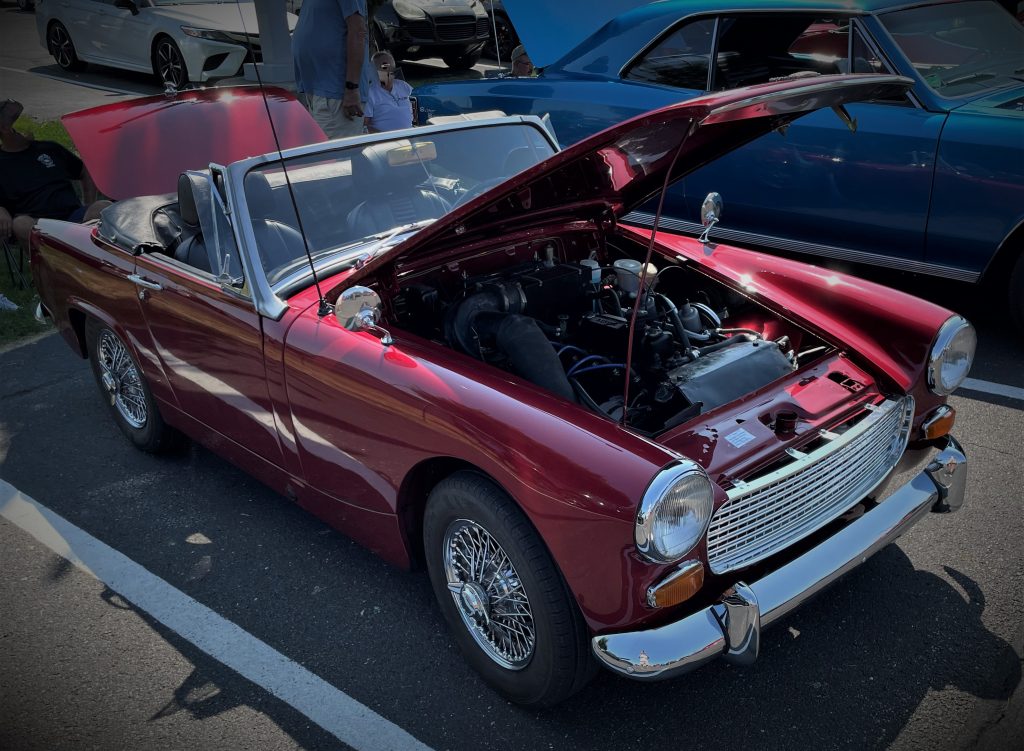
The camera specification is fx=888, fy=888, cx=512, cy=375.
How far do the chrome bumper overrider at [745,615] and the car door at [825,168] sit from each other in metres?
2.59

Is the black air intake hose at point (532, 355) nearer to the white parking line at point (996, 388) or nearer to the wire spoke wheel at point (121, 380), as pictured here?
the wire spoke wheel at point (121, 380)

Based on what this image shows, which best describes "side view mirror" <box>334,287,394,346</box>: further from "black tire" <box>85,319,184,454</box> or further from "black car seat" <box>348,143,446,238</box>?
"black tire" <box>85,319,184,454</box>

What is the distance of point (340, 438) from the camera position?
2834 mm

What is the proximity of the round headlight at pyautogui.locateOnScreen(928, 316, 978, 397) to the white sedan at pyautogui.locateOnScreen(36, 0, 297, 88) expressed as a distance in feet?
30.4

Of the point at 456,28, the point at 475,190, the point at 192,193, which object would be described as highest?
the point at 192,193

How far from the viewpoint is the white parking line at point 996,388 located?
4.21 metres

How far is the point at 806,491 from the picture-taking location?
8.11 feet

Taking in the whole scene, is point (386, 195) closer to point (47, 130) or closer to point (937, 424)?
point (937, 424)

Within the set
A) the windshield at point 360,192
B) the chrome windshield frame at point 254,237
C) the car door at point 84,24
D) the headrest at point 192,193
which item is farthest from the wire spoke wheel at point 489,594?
the car door at point 84,24

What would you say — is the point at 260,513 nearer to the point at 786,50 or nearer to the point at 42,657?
the point at 42,657

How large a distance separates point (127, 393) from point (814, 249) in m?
3.73

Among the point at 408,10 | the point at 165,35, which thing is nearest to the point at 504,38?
the point at 408,10

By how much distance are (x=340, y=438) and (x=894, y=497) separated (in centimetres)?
172

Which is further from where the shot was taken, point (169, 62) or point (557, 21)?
point (169, 62)
